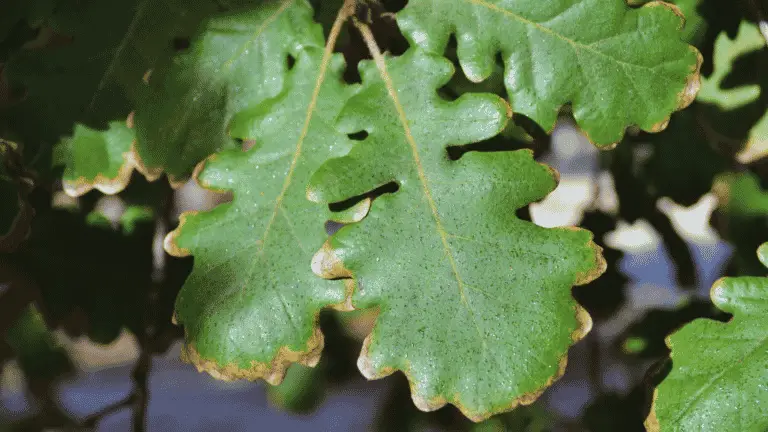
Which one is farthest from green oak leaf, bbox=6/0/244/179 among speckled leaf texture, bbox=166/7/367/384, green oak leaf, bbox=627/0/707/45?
green oak leaf, bbox=627/0/707/45

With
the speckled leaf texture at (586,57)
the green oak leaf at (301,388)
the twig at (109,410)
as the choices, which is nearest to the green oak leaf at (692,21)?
the speckled leaf texture at (586,57)

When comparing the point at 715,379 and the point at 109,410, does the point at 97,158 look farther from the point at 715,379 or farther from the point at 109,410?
the point at 715,379

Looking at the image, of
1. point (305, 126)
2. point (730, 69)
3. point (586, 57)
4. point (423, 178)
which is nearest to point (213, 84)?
point (305, 126)

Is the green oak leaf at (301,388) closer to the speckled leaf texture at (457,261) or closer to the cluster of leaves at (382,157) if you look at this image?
the cluster of leaves at (382,157)

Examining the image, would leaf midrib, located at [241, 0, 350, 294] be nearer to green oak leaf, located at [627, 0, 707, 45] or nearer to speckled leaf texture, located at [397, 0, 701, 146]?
speckled leaf texture, located at [397, 0, 701, 146]

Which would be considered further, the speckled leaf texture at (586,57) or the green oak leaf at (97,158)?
the green oak leaf at (97,158)

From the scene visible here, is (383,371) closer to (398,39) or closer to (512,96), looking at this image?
(512,96)

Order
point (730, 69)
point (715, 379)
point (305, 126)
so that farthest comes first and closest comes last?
point (730, 69) → point (305, 126) → point (715, 379)
